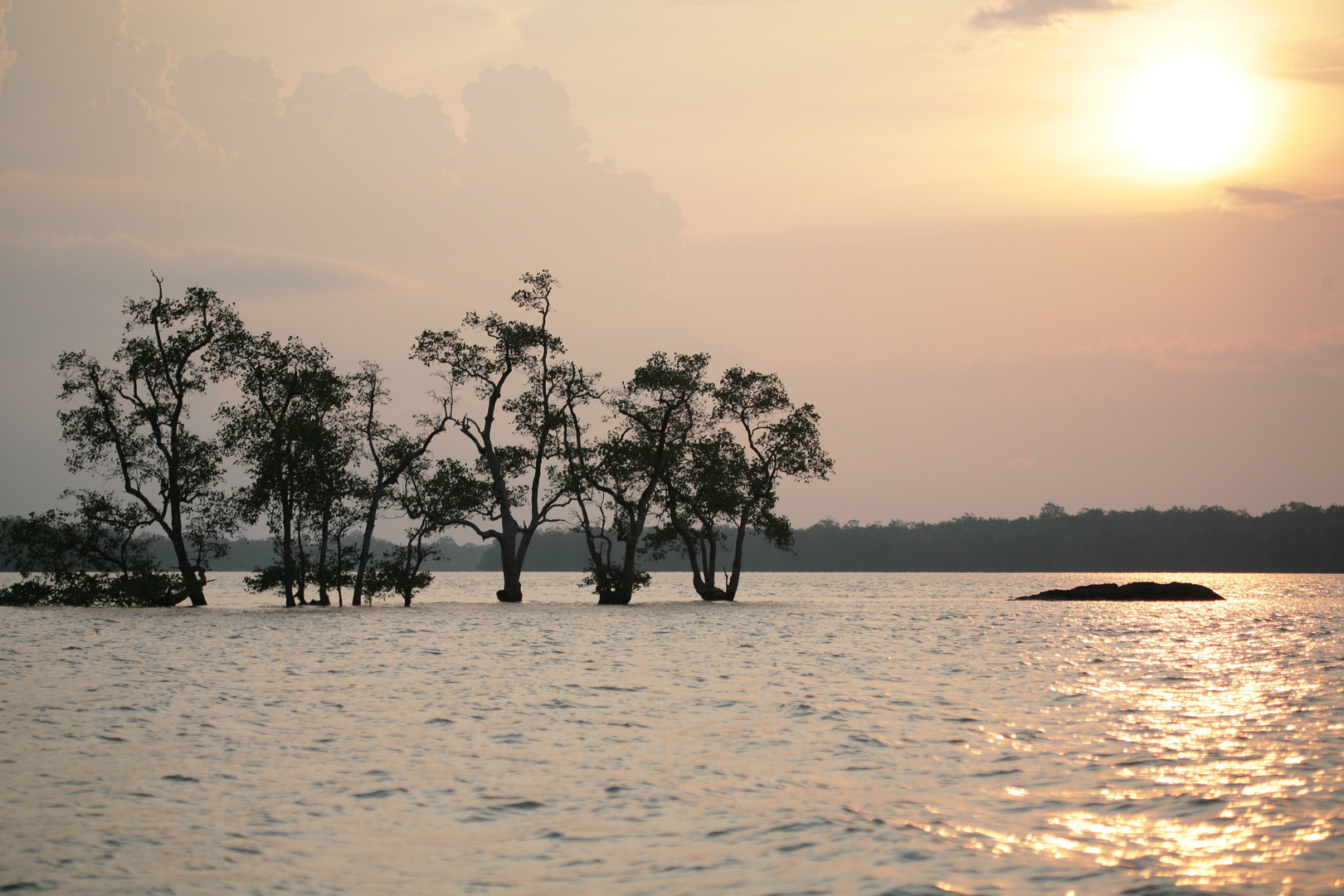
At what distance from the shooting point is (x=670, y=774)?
1311 centimetres

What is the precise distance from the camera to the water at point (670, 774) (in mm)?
8914

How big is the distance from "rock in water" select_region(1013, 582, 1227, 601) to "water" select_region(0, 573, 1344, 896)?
165 feet

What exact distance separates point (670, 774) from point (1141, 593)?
7350 centimetres

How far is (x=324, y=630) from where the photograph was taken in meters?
39.7

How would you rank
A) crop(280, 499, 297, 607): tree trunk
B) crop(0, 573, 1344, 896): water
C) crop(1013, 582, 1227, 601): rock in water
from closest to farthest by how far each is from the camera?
crop(0, 573, 1344, 896): water, crop(280, 499, 297, 607): tree trunk, crop(1013, 582, 1227, 601): rock in water

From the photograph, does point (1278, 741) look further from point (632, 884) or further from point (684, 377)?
point (684, 377)

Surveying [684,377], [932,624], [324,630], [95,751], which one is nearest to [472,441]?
[684,377]

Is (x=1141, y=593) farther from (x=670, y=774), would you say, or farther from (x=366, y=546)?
(x=670, y=774)

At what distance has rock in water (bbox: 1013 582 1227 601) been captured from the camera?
7581 centimetres

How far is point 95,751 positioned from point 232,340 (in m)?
43.2

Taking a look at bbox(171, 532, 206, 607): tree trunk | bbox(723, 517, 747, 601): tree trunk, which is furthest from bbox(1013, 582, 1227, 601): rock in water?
bbox(171, 532, 206, 607): tree trunk

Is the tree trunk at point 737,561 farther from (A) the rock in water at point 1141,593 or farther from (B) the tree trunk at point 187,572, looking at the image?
(B) the tree trunk at point 187,572

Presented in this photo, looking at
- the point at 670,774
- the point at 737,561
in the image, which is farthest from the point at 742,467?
the point at 670,774

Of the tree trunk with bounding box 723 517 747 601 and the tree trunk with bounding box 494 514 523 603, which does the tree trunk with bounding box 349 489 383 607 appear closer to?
the tree trunk with bounding box 494 514 523 603
